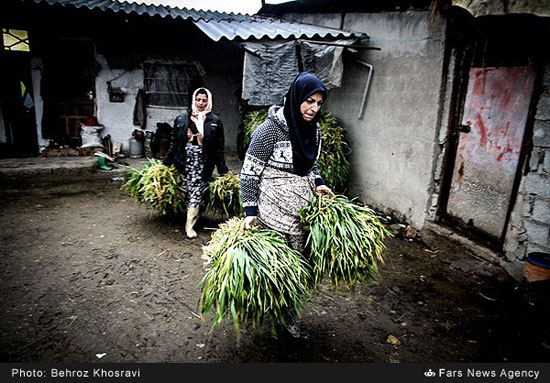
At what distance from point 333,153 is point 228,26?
3043 millimetres

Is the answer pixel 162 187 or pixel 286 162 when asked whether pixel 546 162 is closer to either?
pixel 286 162

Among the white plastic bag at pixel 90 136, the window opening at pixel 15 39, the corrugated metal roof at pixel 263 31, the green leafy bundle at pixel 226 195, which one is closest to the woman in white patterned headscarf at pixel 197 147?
the green leafy bundle at pixel 226 195

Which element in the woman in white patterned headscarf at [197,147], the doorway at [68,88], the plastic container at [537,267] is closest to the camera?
the plastic container at [537,267]

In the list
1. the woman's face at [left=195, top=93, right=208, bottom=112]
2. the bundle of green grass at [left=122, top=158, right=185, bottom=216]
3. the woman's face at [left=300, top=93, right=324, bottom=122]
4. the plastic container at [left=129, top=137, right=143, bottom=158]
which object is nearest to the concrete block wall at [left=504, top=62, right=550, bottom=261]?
the woman's face at [left=300, top=93, right=324, bottom=122]

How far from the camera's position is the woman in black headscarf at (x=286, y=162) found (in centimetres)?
230

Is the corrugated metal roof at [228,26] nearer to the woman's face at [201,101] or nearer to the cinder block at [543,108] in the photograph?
the woman's face at [201,101]

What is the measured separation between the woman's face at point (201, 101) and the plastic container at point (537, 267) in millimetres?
3796

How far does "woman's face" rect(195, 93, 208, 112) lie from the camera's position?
411 cm

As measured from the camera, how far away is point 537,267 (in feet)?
10.3

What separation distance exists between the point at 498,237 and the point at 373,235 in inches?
93.3

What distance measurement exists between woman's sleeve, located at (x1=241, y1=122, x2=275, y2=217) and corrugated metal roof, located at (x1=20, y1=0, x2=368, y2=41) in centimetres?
375

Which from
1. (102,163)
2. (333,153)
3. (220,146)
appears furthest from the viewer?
(102,163)

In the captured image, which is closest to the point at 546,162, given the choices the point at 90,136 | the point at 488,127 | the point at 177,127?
the point at 488,127

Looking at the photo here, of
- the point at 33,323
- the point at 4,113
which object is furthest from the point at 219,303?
the point at 4,113
